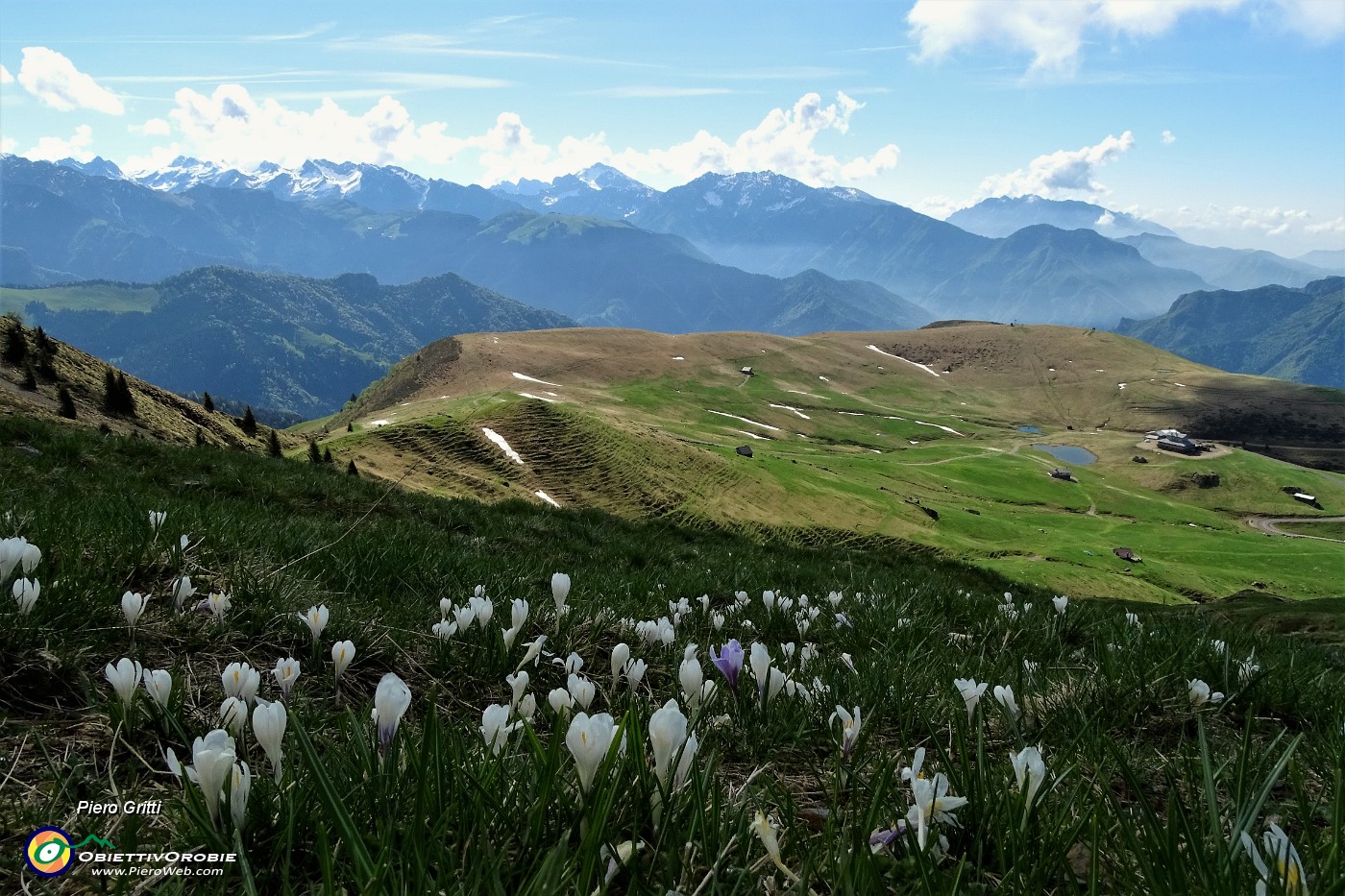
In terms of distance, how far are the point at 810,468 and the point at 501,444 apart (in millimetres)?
44560

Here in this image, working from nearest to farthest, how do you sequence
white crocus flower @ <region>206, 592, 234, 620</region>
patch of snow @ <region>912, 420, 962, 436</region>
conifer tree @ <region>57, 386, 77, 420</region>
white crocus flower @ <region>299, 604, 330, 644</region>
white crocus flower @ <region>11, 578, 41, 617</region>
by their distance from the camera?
1. white crocus flower @ <region>11, 578, 41, 617</region>
2. white crocus flower @ <region>299, 604, 330, 644</region>
3. white crocus flower @ <region>206, 592, 234, 620</region>
4. conifer tree @ <region>57, 386, 77, 420</region>
5. patch of snow @ <region>912, 420, 962, 436</region>

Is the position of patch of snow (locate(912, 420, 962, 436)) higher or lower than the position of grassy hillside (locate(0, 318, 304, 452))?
lower

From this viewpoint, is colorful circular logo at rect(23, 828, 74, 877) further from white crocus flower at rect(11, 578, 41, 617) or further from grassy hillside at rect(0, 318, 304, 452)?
grassy hillside at rect(0, 318, 304, 452)

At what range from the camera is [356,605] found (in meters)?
4.84

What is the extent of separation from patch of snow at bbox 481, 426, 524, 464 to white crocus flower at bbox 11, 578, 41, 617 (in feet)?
251

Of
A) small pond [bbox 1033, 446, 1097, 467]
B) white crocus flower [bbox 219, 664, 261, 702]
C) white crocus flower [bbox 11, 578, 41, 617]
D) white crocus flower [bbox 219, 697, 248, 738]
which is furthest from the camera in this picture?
small pond [bbox 1033, 446, 1097, 467]

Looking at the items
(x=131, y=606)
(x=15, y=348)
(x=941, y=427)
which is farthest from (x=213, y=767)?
(x=941, y=427)

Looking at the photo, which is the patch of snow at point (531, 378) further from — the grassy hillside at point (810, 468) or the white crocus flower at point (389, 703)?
the white crocus flower at point (389, 703)

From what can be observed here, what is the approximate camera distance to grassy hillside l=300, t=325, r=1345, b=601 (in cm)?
7494

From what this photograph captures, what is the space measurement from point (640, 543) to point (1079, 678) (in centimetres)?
1122

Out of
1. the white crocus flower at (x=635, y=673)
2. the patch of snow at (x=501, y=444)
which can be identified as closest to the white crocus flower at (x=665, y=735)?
the white crocus flower at (x=635, y=673)

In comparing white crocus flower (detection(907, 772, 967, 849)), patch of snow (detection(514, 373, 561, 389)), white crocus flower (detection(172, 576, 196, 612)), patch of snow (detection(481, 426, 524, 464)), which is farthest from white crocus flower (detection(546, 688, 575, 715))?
patch of snow (detection(514, 373, 561, 389))

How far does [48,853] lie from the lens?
1.77 meters

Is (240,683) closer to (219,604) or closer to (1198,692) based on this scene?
(219,604)
